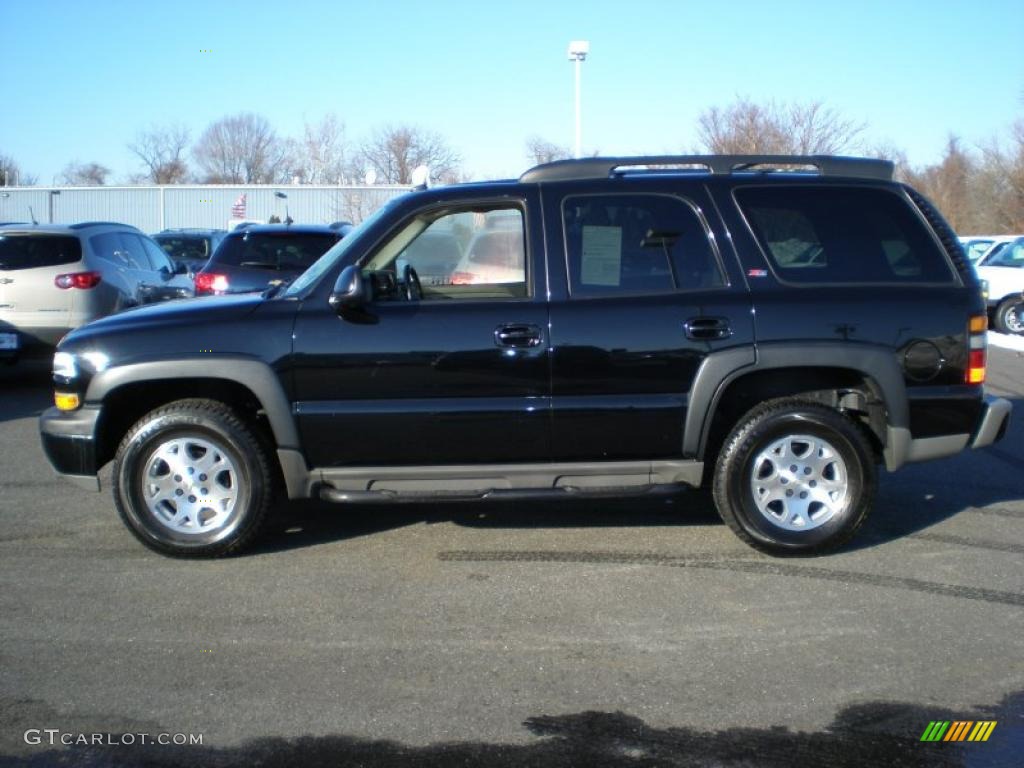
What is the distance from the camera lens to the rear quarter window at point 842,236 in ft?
17.9

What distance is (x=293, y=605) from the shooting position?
482 centimetres

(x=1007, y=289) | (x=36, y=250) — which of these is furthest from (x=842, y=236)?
(x=1007, y=289)

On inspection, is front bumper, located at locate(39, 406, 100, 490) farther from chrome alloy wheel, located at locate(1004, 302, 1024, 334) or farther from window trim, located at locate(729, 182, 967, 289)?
chrome alloy wheel, located at locate(1004, 302, 1024, 334)

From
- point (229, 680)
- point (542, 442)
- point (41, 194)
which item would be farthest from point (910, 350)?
point (41, 194)

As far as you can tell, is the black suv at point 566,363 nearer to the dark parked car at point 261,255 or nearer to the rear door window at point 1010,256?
the dark parked car at point 261,255

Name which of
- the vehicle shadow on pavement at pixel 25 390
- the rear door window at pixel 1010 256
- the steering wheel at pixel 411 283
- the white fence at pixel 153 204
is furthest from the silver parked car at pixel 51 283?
the white fence at pixel 153 204

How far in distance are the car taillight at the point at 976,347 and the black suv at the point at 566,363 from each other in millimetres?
19

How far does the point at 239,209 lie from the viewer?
33625 mm

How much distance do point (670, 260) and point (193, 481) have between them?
2.76 m

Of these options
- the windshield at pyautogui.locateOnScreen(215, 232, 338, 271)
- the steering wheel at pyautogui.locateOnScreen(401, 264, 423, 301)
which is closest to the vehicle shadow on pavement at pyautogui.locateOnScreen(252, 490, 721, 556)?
the steering wheel at pyautogui.locateOnScreen(401, 264, 423, 301)

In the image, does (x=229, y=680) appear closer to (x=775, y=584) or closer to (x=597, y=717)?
(x=597, y=717)

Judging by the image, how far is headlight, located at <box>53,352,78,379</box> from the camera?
17.6 feet

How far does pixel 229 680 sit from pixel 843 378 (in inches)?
136

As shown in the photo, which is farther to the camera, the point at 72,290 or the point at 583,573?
the point at 72,290
